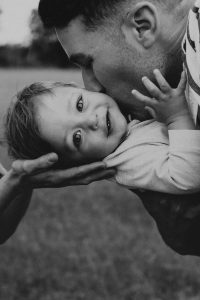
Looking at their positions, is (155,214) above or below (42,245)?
above

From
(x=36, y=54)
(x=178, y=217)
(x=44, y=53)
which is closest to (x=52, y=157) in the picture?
(x=178, y=217)

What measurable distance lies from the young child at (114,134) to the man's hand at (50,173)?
6 cm

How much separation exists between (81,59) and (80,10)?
0.64 feet

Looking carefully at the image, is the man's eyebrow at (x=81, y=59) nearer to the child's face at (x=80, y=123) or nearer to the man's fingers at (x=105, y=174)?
the child's face at (x=80, y=123)

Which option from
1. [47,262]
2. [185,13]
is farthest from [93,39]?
[47,262]

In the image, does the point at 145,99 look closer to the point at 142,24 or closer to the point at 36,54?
the point at 142,24

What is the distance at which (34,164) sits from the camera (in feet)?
8.65

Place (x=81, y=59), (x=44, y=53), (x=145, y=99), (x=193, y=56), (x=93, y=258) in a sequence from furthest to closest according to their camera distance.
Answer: (x=44, y=53)
(x=93, y=258)
(x=81, y=59)
(x=145, y=99)
(x=193, y=56)

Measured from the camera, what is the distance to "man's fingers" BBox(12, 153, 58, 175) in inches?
102

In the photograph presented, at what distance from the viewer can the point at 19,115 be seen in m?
2.73

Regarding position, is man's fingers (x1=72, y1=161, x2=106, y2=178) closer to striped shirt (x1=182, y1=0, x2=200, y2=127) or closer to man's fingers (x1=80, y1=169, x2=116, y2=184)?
man's fingers (x1=80, y1=169, x2=116, y2=184)

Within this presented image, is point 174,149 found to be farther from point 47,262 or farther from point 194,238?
point 47,262

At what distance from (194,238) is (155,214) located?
0.57ft

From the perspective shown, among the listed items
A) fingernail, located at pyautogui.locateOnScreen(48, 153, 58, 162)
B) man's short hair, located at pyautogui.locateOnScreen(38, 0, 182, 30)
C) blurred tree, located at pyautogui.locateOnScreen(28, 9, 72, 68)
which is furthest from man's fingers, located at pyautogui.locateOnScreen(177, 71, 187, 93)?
blurred tree, located at pyautogui.locateOnScreen(28, 9, 72, 68)
